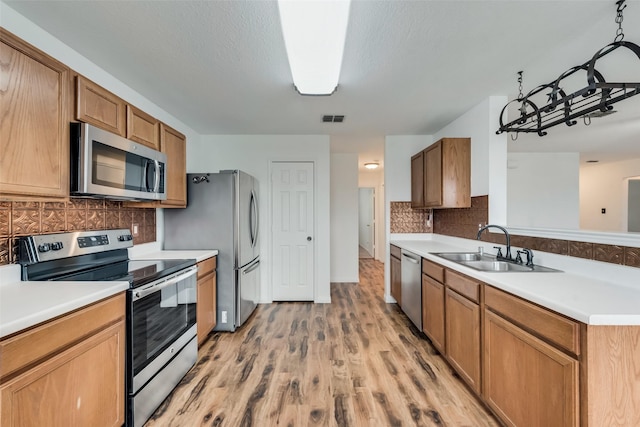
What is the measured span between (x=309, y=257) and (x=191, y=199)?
178 centimetres

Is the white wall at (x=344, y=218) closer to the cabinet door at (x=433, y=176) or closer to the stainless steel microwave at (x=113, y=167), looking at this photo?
the cabinet door at (x=433, y=176)

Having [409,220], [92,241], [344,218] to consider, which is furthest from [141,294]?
[344,218]

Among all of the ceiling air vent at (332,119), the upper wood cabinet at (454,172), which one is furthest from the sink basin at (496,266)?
the ceiling air vent at (332,119)

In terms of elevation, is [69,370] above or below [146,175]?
below

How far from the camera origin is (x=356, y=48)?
1950 millimetres

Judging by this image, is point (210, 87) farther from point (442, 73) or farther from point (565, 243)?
point (565, 243)

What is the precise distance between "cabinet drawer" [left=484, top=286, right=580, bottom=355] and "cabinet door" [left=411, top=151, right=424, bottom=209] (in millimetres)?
2063

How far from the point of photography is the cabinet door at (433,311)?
2.45 meters

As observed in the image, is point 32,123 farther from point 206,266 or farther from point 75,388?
point 206,266

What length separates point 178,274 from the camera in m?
2.18

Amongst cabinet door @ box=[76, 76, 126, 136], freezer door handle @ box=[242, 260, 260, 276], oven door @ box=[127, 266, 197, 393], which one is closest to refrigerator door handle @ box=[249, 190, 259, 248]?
freezer door handle @ box=[242, 260, 260, 276]

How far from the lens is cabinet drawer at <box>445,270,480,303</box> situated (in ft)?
6.24

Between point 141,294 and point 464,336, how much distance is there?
82.8 inches

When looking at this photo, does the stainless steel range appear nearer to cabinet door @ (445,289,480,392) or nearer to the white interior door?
the white interior door
